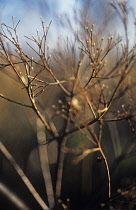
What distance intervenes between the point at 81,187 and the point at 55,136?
2.00 meters

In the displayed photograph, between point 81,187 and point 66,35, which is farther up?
point 66,35

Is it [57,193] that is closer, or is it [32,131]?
[57,193]

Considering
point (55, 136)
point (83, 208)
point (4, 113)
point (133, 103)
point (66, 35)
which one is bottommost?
→ point (83, 208)

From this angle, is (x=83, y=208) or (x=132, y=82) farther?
(x=83, y=208)

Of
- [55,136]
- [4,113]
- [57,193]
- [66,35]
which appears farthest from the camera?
[4,113]

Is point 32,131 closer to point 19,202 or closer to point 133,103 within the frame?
point 19,202

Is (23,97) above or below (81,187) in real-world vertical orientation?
above

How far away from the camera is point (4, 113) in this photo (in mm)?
4988

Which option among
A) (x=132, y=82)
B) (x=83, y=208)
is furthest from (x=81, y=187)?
(x=132, y=82)

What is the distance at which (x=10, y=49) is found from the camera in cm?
397

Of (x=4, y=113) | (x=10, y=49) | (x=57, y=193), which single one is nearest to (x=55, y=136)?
(x=57, y=193)

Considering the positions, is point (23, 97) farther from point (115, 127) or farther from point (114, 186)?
point (114, 186)

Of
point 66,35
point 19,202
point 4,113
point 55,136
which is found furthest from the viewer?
point 4,113

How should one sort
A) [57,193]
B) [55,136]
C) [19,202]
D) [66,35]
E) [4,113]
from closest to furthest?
[55,136] < [57,193] < [66,35] < [19,202] < [4,113]
